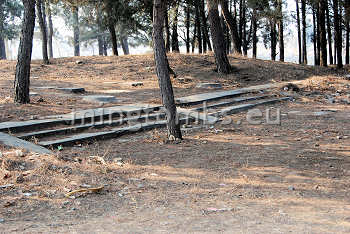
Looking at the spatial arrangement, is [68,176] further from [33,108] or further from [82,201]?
[33,108]

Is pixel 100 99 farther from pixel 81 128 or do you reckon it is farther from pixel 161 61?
pixel 161 61

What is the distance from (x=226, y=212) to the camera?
12.9 feet

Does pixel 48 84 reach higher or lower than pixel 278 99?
higher

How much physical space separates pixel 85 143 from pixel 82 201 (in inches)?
109

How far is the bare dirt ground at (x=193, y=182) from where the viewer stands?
369 cm

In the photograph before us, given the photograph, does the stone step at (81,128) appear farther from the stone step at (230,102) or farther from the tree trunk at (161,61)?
the tree trunk at (161,61)

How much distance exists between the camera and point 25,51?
9.01 meters

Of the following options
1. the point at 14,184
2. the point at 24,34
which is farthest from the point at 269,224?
the point at 24,34

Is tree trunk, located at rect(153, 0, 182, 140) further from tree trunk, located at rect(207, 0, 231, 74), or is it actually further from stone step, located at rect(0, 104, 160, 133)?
tree trunk, located at rect(207, 0, 231, 74)

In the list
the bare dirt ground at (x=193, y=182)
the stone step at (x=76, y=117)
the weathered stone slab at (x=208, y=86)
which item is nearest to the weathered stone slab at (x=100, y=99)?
the stone step at (x=76, y=117)

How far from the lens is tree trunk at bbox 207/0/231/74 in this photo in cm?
1443

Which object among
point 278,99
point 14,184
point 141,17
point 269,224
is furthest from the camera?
point 141,17

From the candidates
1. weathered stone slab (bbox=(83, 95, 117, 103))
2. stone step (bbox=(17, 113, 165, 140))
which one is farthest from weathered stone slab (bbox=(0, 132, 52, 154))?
weathered stone slab (bbox=(83, 95, 117, 103))

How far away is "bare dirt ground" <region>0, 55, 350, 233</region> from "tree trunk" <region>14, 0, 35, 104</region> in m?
0.44
